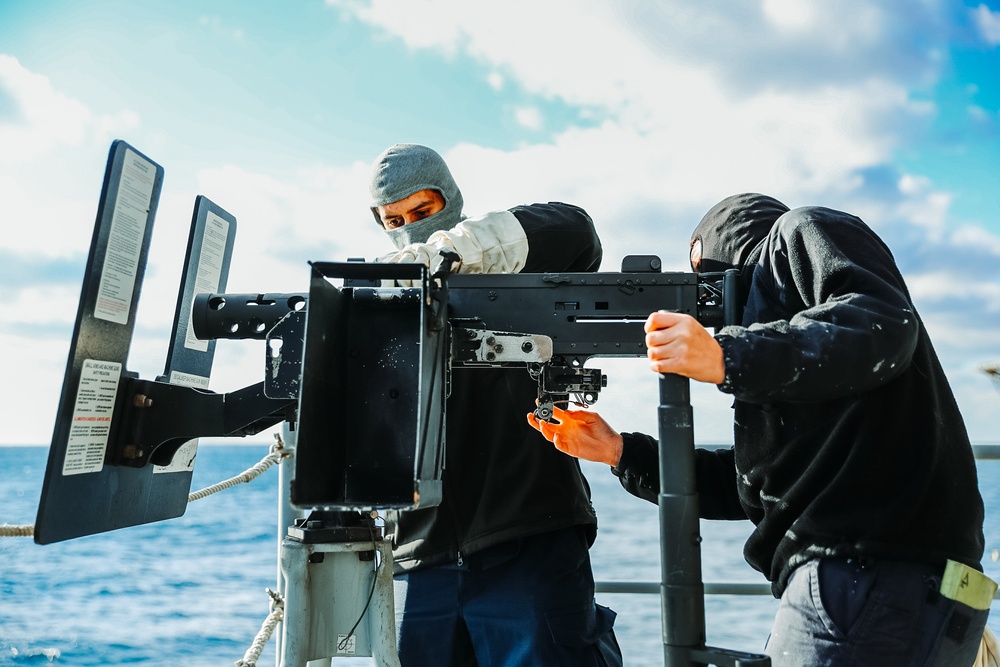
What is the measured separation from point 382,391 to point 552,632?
2.24ft

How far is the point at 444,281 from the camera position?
1250 mm

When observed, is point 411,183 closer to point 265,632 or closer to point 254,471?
point 254,471

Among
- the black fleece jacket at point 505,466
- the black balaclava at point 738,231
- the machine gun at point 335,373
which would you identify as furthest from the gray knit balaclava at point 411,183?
the black balaclava at point 738,231

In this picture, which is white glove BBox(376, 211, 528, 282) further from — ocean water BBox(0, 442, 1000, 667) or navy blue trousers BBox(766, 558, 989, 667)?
ocean water BBox(0, 442, 1000, 667)

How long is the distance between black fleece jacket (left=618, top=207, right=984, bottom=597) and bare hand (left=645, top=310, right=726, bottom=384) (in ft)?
0.08

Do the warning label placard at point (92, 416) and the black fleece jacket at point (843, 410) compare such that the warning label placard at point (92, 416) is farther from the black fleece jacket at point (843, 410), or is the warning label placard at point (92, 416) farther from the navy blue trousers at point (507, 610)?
the black fleece jacket at point (843, 410)

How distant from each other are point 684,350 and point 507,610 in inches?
32.9

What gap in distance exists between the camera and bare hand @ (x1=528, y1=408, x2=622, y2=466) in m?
1.69

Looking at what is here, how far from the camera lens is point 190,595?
12500 millimetres

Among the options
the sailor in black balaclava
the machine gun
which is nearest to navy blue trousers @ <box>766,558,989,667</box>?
the sailor in black balaclava

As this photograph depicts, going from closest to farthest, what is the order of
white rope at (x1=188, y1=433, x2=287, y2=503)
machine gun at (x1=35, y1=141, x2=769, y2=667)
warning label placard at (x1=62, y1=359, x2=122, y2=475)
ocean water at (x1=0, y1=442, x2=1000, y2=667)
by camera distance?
machine gun at (x1=35, y1=141, x2=769, y2=667)
warning label placard at (x1=62, y1=359, x2=122, y2=475)
white rope at (x1=188, y1=433, x2=287, y2=503)
ocean water at (x1=0, y1=442, x2=1000, y2=667)

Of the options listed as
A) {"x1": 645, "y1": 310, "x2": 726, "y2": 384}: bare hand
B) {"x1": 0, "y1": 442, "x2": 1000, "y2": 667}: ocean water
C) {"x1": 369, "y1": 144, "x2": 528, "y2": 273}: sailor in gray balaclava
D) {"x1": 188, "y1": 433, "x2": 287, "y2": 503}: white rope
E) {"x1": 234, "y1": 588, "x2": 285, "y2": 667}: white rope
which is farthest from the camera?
{"x1": 0, "y1": 442, "x2": 1000, "y2": 667}: ocean water

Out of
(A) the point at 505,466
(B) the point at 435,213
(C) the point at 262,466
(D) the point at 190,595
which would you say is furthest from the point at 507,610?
(D) the point at 190,595

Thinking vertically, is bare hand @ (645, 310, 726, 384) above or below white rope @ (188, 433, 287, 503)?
above
